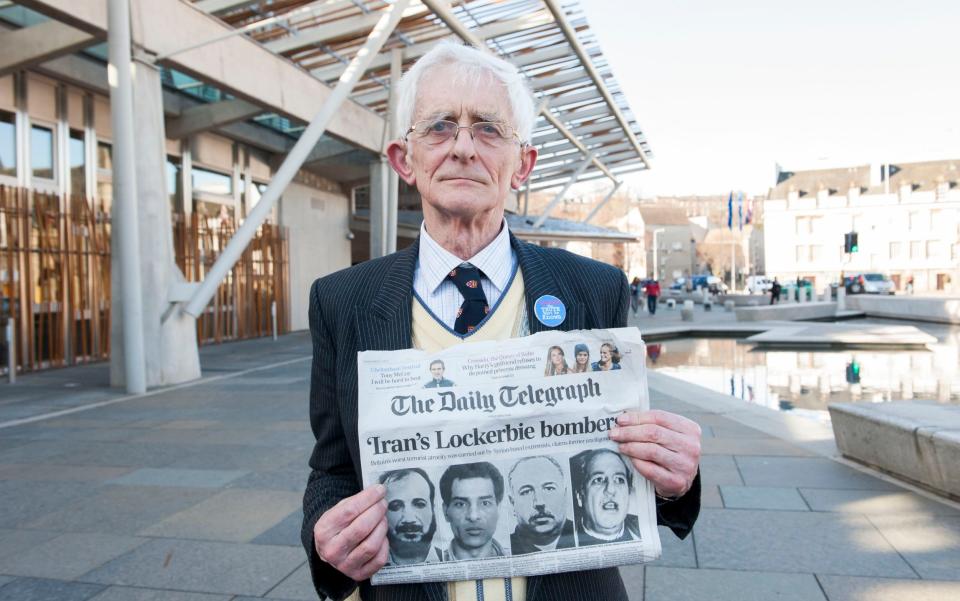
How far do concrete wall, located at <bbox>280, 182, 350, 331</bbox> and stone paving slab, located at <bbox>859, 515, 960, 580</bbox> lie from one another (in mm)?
21457

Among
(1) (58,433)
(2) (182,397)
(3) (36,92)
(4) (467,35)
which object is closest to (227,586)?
(1) (58,433)

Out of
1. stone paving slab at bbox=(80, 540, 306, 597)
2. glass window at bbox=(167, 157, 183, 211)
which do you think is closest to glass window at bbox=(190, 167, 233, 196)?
glass window at bbox=(167, 157, 183, 211)

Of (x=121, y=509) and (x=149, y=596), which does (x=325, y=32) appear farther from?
(x=149, y=596)

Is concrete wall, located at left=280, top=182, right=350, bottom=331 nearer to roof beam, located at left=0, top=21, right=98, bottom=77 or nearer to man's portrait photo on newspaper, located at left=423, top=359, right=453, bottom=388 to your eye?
roof beam, located at left=0, top=21, right=98, bottom=77

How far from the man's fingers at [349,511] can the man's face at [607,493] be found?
408 millimetres

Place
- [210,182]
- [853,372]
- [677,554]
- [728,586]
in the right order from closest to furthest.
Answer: [728,586] < [677,554] < [853,372] < [210,182]

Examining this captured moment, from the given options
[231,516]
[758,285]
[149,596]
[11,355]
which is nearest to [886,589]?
[149,596]

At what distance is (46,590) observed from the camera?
3674 mm

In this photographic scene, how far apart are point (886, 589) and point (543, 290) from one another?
286 cm

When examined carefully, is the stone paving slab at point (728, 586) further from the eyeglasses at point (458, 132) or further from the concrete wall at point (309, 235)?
the concrete wall at point (309, 235)

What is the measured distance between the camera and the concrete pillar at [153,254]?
35.8 ft

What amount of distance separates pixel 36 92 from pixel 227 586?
13.7 meters

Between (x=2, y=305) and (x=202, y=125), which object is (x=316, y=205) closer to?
(x=202, y=125)

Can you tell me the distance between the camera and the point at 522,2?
18406mm
